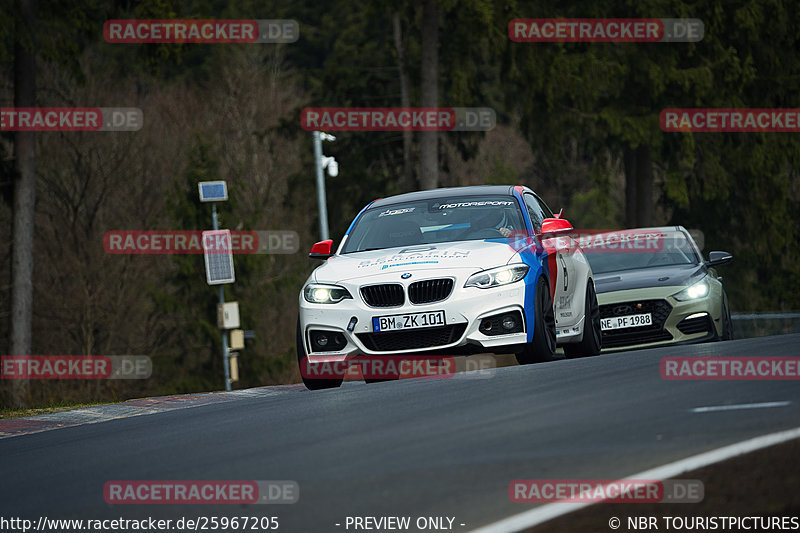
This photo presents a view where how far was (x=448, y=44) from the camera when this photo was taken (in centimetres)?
3606

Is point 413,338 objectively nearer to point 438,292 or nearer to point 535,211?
point 438,292

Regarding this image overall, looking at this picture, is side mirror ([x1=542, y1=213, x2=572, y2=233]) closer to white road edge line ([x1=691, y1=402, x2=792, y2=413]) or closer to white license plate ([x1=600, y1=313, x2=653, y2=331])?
white license plate ([x1=600, y1=313, x2=653, y2=331])

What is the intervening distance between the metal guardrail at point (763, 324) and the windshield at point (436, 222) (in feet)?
52.4

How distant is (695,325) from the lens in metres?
15.5

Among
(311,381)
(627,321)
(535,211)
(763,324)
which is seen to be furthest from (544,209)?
(763,324)

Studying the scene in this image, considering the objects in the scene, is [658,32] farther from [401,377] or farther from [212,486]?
[212,486]

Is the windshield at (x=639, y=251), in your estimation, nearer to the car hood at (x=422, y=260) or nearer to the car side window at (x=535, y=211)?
the car side window at (x=535, y=211)

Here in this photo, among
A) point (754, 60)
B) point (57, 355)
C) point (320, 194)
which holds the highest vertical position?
point (754, 60)

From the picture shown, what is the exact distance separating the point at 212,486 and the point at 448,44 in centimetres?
3025

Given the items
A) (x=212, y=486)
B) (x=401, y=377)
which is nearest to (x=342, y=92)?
(x=401, y=377)

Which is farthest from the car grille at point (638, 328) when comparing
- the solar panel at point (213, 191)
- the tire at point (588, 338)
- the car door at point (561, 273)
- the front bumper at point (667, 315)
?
the solar panel at point (213, 191)

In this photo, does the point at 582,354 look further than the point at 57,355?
No

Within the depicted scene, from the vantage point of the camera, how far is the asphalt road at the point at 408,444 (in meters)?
6.30

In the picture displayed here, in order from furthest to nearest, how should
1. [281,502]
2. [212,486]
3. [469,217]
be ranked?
[469,217]
[212,486]
[281,502]
